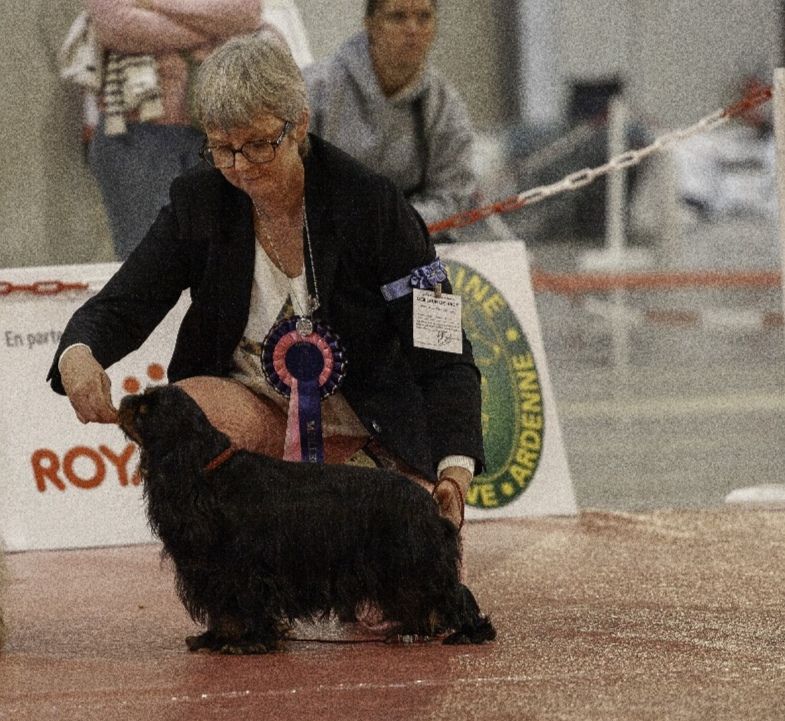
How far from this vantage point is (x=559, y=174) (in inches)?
402

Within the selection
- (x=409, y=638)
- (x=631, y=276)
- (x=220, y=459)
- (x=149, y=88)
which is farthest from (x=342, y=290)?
(x=631, y=276)

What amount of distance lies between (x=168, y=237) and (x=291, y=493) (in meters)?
0.54

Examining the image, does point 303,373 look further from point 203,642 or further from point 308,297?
point 203,642

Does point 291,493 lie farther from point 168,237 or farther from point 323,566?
point 168,237

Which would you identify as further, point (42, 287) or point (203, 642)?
point (42, 287)

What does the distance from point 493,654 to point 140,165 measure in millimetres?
2176

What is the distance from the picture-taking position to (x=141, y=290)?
2.50 metres

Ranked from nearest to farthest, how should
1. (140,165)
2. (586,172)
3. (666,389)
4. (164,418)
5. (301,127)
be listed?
(164,418), (301,127), (586,172), (140,165), (666,389)

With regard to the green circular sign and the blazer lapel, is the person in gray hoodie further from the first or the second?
the blazer lapel

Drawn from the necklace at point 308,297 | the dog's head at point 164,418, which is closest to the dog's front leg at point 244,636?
the dog's head at point 164,418

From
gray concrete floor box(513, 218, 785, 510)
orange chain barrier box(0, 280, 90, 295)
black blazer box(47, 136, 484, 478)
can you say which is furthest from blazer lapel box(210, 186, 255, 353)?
gray concrete floor box(513, 218, 785, 510)

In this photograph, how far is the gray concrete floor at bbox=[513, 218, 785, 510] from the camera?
440cm

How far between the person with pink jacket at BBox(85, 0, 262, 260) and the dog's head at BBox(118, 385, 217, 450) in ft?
6.19

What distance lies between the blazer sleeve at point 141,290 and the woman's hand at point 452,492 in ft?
1.79
